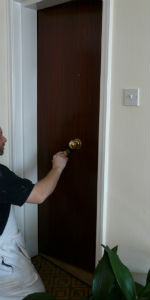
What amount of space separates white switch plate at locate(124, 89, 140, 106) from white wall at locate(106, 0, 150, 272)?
0.02m

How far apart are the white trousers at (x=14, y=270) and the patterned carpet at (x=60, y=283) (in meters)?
0.28

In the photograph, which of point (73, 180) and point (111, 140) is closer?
point (111, 140)

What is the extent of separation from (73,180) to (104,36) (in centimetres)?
94

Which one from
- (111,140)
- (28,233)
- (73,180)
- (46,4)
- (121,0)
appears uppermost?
(46,4)

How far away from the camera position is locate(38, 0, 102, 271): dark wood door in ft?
6.04

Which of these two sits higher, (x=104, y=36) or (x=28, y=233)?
(x=104, y=36)

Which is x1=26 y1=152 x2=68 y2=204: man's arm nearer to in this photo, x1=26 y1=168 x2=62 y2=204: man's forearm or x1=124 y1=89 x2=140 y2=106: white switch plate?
x1=26 y1=168 x2=62 y2=204: man's forearm

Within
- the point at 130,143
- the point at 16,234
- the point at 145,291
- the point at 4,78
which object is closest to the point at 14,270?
the point at 16,234

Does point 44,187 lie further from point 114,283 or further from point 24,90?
point 24,90

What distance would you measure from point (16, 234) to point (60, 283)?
0.47 meters

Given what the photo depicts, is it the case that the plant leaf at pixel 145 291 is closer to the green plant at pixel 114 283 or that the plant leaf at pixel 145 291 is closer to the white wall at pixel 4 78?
the green plant at pixel 114 283

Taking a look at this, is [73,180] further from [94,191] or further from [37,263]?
[37,263]

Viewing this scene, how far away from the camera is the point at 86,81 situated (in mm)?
1867

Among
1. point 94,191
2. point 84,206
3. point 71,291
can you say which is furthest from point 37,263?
point 94,191
